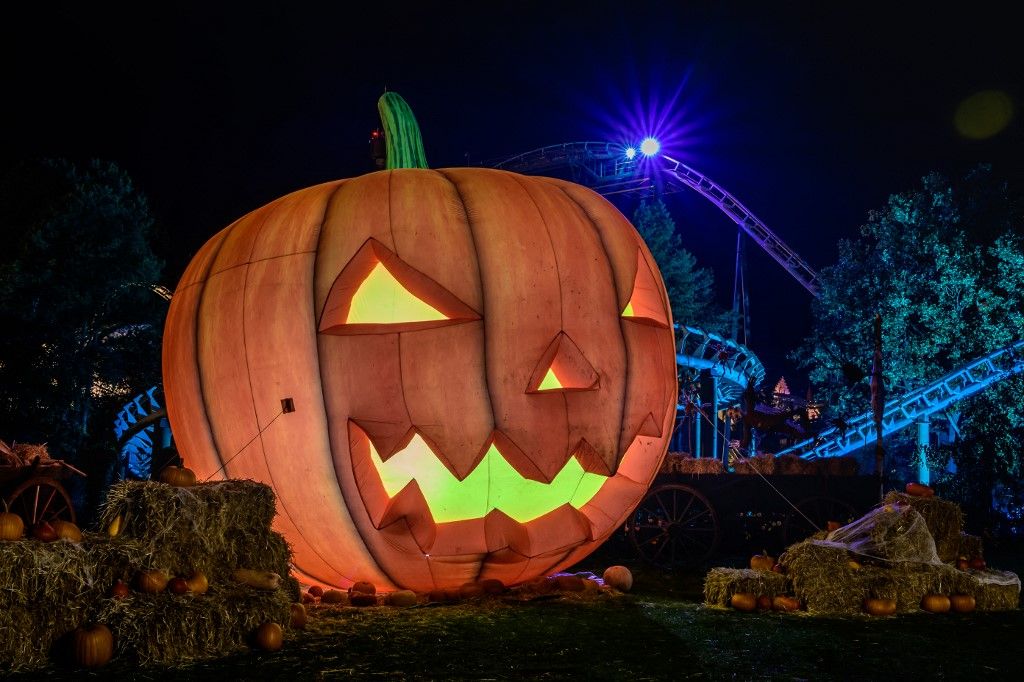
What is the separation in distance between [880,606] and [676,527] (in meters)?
3.60

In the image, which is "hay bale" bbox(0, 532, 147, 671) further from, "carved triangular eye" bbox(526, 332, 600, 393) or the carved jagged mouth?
"carved triangular eye" bbox(526, 332, 600, 393)

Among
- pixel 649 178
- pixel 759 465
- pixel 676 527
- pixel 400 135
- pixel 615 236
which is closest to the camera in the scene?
pixel 615 236

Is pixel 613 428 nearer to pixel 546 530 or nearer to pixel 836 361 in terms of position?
pixel 546 530

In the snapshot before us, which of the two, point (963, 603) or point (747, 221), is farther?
point (747, 221)

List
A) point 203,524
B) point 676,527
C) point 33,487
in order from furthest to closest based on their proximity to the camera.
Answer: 1. point 676,527
2. point 33,487
3. point 203,524

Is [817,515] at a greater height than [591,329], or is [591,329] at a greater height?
[591,329]

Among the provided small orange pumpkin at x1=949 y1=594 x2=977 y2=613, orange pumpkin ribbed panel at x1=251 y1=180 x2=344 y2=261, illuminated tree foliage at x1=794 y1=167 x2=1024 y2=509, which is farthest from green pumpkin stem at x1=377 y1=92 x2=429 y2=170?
illuminated tree foliage at x1=794 y1=167 x2=1024 y2=509

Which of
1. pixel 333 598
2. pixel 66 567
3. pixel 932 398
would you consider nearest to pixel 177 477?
pixel 66 567

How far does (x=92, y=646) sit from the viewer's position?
17.7ft

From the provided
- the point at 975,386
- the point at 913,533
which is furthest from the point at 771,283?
the point at 913,533

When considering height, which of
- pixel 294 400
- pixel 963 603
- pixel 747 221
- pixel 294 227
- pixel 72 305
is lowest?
pixel 963 603

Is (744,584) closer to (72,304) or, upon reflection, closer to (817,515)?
(817,515)

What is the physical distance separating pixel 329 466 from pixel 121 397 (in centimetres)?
1831

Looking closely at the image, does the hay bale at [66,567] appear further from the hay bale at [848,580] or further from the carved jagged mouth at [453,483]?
the hay bale at [848,580]
